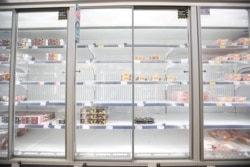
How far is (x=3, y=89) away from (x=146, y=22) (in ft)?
8.43

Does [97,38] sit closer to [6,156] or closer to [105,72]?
[105,72]

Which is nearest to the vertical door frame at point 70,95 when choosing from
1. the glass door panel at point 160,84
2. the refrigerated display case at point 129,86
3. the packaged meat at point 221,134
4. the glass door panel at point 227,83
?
the refrigerated display case at point 129,86

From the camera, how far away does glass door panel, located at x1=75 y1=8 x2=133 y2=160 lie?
2.42 m

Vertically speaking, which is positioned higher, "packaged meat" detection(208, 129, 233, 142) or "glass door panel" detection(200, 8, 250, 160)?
"glass door panel" detection(200, 8, 250, 160)

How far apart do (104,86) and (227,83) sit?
1817 mm

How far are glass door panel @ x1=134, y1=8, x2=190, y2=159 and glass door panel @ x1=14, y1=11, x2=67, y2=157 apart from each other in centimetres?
114

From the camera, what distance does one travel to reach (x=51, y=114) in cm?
282

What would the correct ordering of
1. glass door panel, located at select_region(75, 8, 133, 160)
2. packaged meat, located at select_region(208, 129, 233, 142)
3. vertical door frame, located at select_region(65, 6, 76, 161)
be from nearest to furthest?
vertical door frame, located at select_region(65, 6, 76, 161), glass door panel, located at select_region(75, 8, 133, 160), packaged meat, located at select_region(208, 129, 233, 142)

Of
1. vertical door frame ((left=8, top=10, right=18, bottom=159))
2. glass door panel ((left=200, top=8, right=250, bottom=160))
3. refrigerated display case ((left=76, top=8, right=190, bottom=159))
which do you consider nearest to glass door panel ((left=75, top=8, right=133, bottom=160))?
refrigerated display case ((left=76, top=8, right=190, bottom=159))

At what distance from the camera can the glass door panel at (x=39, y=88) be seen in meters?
2.37

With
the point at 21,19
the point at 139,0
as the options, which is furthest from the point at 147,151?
the point at 21,19

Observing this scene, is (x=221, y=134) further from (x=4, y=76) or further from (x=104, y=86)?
(x=4, y=76)

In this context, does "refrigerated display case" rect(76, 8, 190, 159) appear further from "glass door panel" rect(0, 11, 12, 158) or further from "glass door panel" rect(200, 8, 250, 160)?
"glass door panel" rect(0, 11, 12, 158)

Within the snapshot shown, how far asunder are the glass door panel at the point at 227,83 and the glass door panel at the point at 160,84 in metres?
0.33
